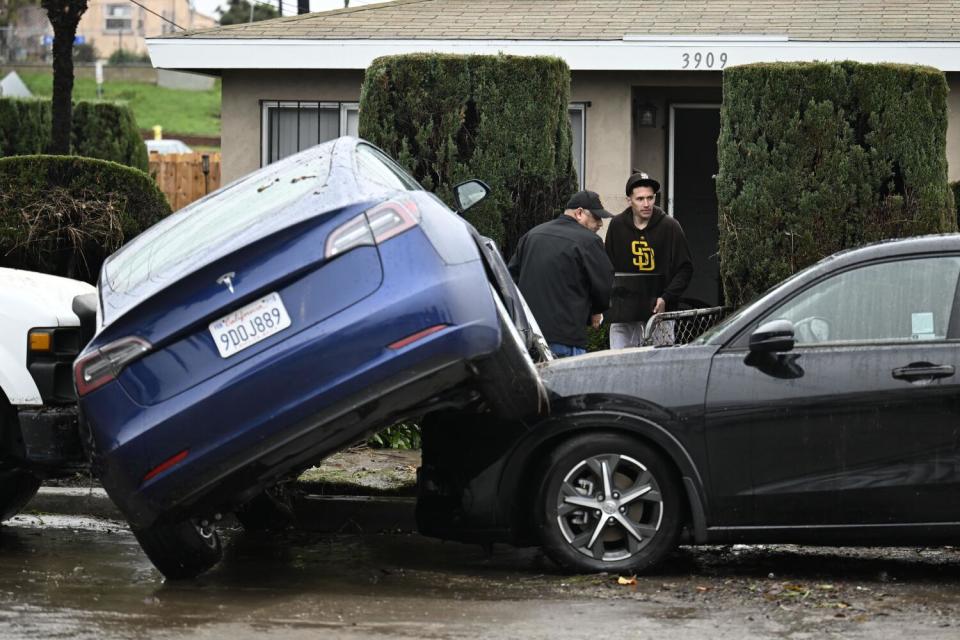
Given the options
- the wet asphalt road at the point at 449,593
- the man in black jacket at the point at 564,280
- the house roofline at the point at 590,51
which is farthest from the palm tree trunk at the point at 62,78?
the wet asphalt road at the point at 449,593

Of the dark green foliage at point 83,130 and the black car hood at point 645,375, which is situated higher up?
the dark green foliage at point 83,130

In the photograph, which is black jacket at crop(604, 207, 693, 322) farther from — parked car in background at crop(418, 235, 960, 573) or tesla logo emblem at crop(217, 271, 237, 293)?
tesla logo emblem at crop(217, 271, 237, 293)

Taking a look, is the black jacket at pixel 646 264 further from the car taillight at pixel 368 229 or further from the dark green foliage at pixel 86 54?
the dark green foliage at pixel 86 54

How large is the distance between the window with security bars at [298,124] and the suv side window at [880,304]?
881 centimetres

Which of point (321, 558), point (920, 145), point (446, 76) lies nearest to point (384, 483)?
point (321, 558)

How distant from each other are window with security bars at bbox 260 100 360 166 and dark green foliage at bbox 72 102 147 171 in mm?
10227

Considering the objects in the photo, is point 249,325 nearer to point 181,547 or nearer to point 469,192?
point 181,547

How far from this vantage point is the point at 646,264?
35.7 ft

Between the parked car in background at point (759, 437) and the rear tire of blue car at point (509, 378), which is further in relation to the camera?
the parked car in background at point (759, 437)

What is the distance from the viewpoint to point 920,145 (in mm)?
10352

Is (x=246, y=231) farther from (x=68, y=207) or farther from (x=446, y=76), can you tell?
(x=68, y=207)

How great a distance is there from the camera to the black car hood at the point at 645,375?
274 inches

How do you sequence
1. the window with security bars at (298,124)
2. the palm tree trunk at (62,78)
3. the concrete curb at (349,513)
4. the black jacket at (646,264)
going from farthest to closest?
1. the palm tree trunk at (62,78)
2. the window with security bars at (298,124)
3. the black jacket at (646,264)
4. the concrete curb at (349,513)

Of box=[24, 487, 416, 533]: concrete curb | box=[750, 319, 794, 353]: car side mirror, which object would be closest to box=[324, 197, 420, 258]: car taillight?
box=[750, 319, 794, 353]: car side mirror
